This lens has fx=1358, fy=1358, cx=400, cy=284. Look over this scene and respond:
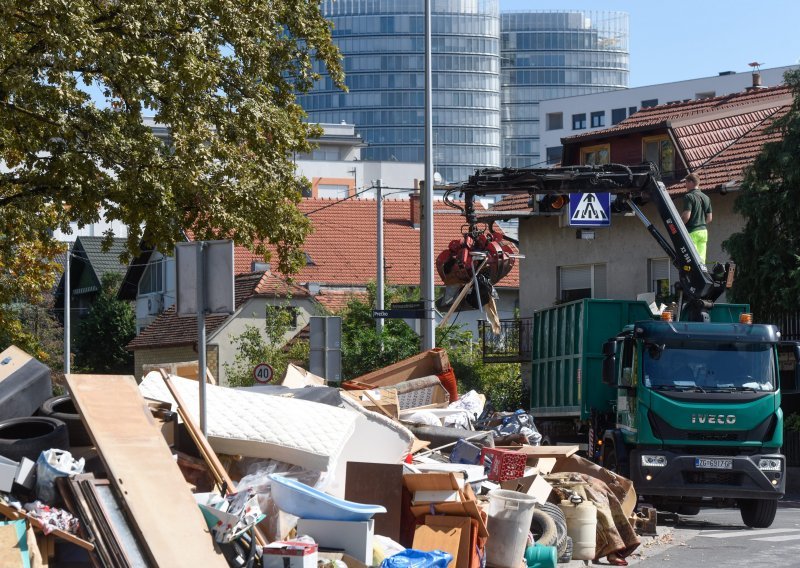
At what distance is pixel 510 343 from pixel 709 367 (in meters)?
19.1

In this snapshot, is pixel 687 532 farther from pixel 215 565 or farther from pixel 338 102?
pixel 338 102

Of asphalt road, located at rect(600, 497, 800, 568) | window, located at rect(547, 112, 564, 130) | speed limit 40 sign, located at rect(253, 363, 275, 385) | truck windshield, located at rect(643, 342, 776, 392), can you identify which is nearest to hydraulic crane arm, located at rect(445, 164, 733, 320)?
truck windshield, located at rect(643, 342, 776, 392)

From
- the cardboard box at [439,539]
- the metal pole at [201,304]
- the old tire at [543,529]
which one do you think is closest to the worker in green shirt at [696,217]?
the old tire at [543,529]

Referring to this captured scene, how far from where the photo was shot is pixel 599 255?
37.5 m

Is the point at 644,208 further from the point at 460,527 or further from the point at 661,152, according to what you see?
the point at 460,527

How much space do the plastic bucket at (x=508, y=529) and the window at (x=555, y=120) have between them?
118030 millimetres

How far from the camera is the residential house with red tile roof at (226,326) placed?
51.4 meters

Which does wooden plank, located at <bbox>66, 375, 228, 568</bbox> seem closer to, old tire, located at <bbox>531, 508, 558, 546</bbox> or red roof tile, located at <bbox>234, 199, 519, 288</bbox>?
old tire, located at <bbox>531, 508, 558, 546</bbox>

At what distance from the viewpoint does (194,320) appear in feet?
181

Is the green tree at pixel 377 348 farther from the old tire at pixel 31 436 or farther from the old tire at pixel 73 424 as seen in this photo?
the old tire at pixel 31 436

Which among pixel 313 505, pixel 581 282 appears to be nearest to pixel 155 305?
pixel 581 282

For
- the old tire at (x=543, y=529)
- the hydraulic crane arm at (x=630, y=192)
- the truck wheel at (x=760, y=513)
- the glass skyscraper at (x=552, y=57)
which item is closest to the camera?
the old tire at (x=543, y=529)

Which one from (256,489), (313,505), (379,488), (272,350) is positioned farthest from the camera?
(272,350)

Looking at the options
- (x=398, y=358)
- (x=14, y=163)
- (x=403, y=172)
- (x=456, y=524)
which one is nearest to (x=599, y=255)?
(x=398, y=358)
